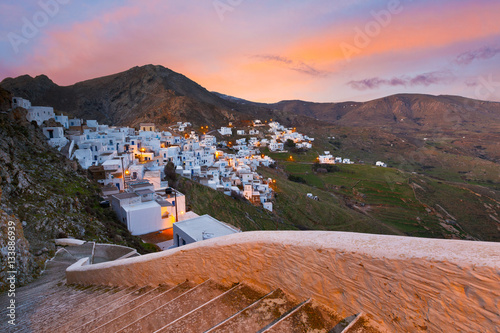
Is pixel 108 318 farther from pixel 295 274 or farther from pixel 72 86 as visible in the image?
pixel 72 86

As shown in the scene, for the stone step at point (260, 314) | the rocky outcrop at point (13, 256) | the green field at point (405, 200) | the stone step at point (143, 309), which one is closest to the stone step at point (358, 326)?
the stone step at point (260, 314)

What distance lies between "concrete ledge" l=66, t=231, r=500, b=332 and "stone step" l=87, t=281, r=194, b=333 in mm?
350

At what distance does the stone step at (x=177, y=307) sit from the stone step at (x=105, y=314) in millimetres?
477

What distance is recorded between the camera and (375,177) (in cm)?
5091

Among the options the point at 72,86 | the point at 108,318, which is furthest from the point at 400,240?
the point at 72,86

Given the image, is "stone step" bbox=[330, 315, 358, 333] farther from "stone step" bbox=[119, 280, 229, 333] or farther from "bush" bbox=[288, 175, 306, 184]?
"bush" bbox=[288, 175, 306, 184]

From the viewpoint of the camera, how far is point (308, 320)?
185 cm

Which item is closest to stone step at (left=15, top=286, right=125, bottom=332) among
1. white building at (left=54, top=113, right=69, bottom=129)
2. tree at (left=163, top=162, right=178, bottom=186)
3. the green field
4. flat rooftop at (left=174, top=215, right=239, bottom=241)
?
flat rooftop at (left=174, top=215, right=239, bottom=241)

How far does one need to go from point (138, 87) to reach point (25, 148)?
108 metres

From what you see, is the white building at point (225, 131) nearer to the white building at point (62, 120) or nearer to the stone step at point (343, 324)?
the white building at point (62, 120)

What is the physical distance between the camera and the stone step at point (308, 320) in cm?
176

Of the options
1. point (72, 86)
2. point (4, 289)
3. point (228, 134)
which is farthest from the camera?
point (72, 86)

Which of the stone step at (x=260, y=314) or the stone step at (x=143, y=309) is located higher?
the stone step at (x=260, y=314)

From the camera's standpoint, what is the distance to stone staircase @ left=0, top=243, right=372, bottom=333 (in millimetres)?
1877
